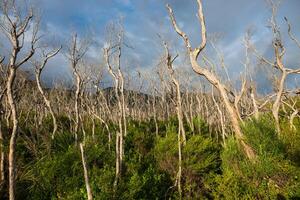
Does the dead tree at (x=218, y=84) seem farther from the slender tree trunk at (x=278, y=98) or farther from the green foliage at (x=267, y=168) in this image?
the slender tree trunk at (x=278, y=98)

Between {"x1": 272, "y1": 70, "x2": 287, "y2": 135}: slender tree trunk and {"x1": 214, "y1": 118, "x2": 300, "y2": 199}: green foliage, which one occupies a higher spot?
{"x1": 272, "y1": 70, "x2": 287, "y2": 135}: slender tree trunk

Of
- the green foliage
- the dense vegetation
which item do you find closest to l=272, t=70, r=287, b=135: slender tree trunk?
the dense vegetation

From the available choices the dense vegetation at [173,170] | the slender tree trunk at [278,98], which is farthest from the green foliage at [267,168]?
the slender tree trunk at [278,98]

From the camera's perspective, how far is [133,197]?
16281 millimetres

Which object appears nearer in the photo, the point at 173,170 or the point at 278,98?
the point at 278,98

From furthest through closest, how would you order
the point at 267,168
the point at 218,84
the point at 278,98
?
the point at 278,98
the point at 218,84
the point at 267,168

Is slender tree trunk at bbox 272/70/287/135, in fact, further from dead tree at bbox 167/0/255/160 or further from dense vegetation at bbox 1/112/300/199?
dead tree at bbox 167/0/255/160

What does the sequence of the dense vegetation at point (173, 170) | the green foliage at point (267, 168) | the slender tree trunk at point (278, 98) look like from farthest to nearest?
the slender tree trunk at point (278, 98)
the dense vegetation at point (173, 170)
the green foliage at point (267, 168)

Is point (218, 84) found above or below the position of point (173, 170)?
above

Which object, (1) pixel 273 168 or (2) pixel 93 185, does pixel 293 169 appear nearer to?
(1) pixel 273 168

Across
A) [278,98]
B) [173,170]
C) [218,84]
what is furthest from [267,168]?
[173,170]

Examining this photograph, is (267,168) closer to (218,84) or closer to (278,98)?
(218,84)

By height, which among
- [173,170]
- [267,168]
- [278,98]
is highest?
[278,98]

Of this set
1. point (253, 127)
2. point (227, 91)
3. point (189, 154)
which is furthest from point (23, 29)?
point (189, 154)
